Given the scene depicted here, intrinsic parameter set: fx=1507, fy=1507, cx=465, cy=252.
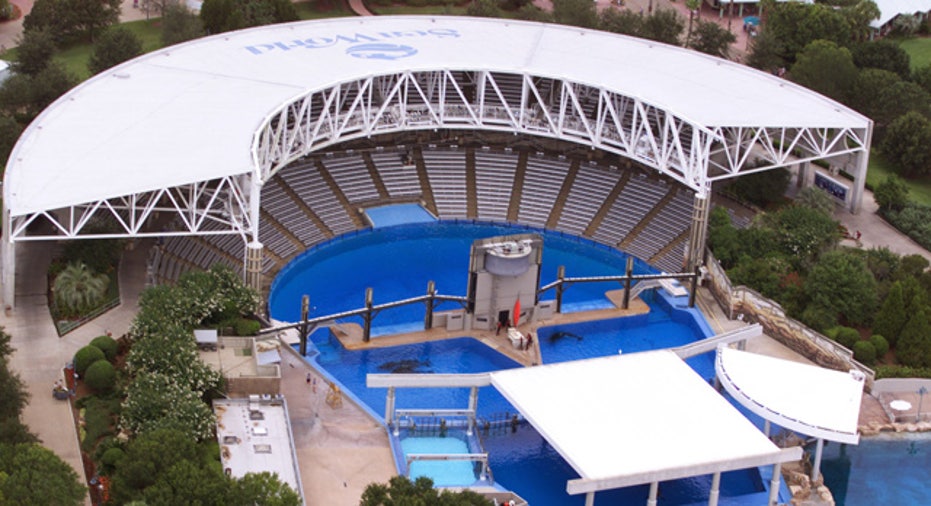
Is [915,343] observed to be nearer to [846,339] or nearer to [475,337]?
[846,339]

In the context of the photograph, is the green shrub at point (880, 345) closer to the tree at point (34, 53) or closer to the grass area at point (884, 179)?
the grass area at point (884, 179)

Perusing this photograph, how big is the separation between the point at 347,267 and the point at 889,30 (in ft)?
253

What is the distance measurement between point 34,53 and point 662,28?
57686 mm

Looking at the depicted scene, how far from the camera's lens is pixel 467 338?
99.9 metres

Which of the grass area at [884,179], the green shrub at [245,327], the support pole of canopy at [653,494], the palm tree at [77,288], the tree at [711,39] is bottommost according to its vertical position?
the support pole of canopy at [653,494]

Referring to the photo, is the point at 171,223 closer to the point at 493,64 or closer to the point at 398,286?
the point at 398,286

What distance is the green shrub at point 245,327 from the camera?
91.9 meters

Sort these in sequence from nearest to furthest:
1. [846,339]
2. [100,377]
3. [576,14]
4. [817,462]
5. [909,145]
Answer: [100,377]
[817,462]
[846,339]
[909,145]
[576,14]

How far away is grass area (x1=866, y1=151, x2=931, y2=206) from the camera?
404 feet

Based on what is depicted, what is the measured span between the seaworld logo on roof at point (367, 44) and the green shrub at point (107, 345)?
1338 inches

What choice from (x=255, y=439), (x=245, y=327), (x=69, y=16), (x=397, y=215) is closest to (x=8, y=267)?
(x=245, y=327)

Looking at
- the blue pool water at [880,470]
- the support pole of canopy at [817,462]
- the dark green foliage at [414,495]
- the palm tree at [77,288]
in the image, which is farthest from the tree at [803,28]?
the dark green foliage at [414,495]

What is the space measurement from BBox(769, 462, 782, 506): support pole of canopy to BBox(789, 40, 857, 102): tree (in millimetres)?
59096

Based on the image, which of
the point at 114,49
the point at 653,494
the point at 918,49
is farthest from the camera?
the point at 918,49
